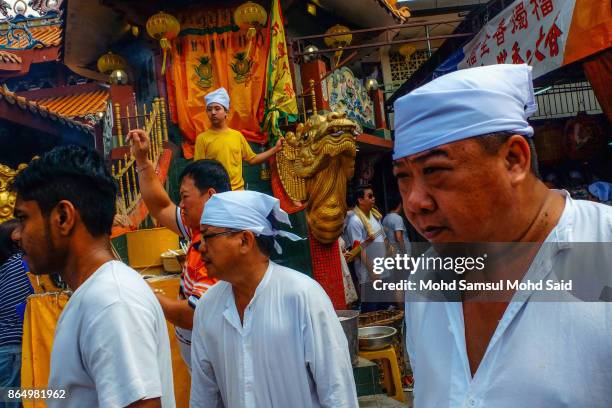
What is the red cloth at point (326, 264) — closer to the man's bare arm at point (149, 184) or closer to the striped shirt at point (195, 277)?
the man's bare arm at point (149, 184)

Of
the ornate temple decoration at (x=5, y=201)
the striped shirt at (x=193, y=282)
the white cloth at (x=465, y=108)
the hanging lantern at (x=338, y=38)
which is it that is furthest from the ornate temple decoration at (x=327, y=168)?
the hanging lantern at (x=338, y=38)

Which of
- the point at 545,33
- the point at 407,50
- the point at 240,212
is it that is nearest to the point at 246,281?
the point at 240,212

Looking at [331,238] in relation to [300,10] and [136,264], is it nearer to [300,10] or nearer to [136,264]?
[136,264]

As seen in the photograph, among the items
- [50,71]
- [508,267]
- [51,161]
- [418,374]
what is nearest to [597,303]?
[508,267]

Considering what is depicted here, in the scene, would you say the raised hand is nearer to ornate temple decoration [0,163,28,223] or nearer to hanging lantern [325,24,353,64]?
ornate temple decoration [0,163,28,223]

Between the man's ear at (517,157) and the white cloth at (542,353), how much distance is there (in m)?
0.14

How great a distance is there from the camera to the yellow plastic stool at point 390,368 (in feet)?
15.7

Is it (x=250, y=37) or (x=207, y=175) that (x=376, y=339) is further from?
(x=250, y=37)

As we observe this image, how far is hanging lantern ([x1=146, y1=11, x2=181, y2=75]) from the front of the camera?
8.46 metres

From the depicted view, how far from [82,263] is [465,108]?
1489 mm

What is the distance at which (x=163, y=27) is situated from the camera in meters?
8.48

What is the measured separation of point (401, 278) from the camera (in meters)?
1.49

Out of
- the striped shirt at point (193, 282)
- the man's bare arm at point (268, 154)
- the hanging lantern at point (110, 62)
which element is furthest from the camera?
the hanging lantern at point (110, 62)

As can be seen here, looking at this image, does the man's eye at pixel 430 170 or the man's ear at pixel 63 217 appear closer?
the man's eye at pixel 430 170
